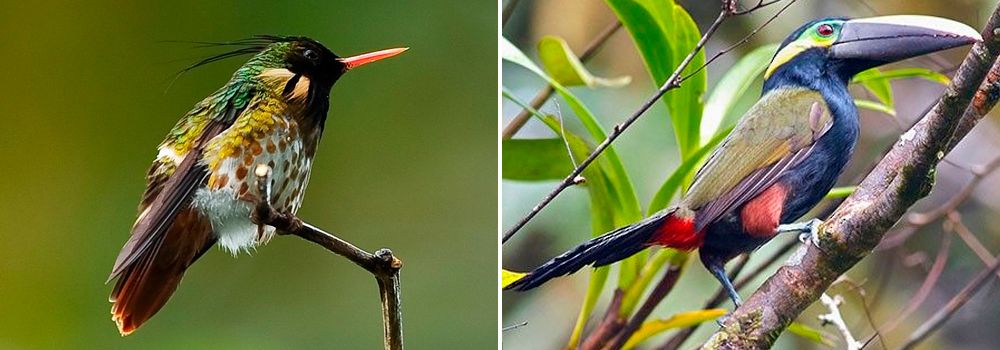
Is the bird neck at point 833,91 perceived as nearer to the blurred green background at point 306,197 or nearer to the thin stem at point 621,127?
the thin stem at point 621,127

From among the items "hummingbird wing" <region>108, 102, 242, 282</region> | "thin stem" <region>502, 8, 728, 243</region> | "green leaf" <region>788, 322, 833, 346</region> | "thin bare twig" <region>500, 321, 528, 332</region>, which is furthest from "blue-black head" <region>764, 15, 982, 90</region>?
"hummingbird wing" <region>108, 102, 242, 282</region>

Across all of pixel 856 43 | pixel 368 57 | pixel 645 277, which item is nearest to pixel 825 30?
pixel 856 43

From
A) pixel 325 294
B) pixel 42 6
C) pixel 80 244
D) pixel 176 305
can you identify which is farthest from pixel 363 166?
pixel 42 6

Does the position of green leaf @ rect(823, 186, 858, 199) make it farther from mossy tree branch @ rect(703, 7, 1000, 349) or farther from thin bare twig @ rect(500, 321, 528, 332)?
thin bare twig @ rect(500, 321, 528, 332)

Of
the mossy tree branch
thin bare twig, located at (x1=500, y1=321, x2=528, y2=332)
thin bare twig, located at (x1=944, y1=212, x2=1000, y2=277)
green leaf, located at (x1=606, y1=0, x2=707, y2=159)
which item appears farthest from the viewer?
thin bare twig, located at (x1=500, y1=321, x2=528, y2=332)

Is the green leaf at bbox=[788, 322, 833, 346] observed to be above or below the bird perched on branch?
below

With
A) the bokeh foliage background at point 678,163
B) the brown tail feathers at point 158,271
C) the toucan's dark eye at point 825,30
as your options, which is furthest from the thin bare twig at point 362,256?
the toucan's dark eye at point 825,30
